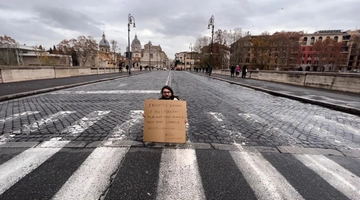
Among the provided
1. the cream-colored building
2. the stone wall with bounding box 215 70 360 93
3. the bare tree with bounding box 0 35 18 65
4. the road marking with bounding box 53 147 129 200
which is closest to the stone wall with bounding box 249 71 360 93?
the stone wall with bounding box 215 70 360 93

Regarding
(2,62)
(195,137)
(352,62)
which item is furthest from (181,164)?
(352,62)

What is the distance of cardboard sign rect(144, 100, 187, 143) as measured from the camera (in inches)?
152

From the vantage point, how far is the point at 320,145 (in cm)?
402

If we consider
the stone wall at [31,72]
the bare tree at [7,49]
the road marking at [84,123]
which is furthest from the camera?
the bare tree at [7,49]

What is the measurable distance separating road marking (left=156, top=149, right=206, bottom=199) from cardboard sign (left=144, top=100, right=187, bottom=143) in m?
0.42

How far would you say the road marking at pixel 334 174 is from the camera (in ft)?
8.23

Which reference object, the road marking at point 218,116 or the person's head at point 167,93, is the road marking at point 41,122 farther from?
the road marking at point 218,116

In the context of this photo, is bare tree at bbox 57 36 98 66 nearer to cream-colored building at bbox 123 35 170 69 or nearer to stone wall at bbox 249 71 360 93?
cream-colored building at bbox 123 35 170 69

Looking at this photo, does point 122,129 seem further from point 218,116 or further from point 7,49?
point 7,49

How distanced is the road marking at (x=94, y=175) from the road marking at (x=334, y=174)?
3210 millimetres

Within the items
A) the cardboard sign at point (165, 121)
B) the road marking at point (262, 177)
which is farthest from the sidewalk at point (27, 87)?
the road marking at point (262, 177)

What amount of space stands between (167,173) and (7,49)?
74.1 meters

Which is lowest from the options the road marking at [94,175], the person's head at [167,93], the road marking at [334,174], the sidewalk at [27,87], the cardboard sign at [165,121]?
the road marking at [334,174]

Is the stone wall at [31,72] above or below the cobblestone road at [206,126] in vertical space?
above
